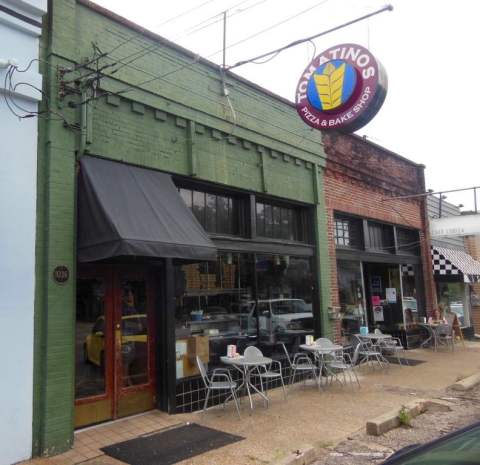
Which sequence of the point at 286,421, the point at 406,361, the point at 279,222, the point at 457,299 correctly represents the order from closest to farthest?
the point at 286,421
the point at 279,222
the point at 406,361
the point at 457,299

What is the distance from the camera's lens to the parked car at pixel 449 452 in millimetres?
2240

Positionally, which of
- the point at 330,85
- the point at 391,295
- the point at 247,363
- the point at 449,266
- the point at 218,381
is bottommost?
the point at 218,381

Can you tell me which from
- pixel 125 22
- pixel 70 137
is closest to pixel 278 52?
pixel 125 22

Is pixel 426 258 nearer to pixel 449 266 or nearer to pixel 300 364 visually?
pixel 449 266

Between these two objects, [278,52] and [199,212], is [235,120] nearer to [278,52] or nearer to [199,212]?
[199,212]

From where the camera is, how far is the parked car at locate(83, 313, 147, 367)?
6.22m

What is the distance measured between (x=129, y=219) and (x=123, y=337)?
188 cm

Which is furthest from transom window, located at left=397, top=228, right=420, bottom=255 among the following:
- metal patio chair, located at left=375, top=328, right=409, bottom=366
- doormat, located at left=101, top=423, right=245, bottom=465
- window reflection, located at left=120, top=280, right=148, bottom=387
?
doormat, located at left=101, top=423, right=245, bottom=465

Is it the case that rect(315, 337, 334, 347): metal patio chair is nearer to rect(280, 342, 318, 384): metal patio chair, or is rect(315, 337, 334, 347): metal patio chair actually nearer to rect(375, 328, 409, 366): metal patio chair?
rect(280, 342, 318, 384): metal patio chair

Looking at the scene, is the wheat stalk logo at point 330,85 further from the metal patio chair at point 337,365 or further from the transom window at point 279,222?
the metal patio chair at point 337,365

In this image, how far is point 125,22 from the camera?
679 cm

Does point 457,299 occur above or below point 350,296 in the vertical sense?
below

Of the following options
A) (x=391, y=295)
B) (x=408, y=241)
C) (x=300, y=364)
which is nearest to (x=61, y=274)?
(x=300, y=364)

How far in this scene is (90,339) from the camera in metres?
6.22
